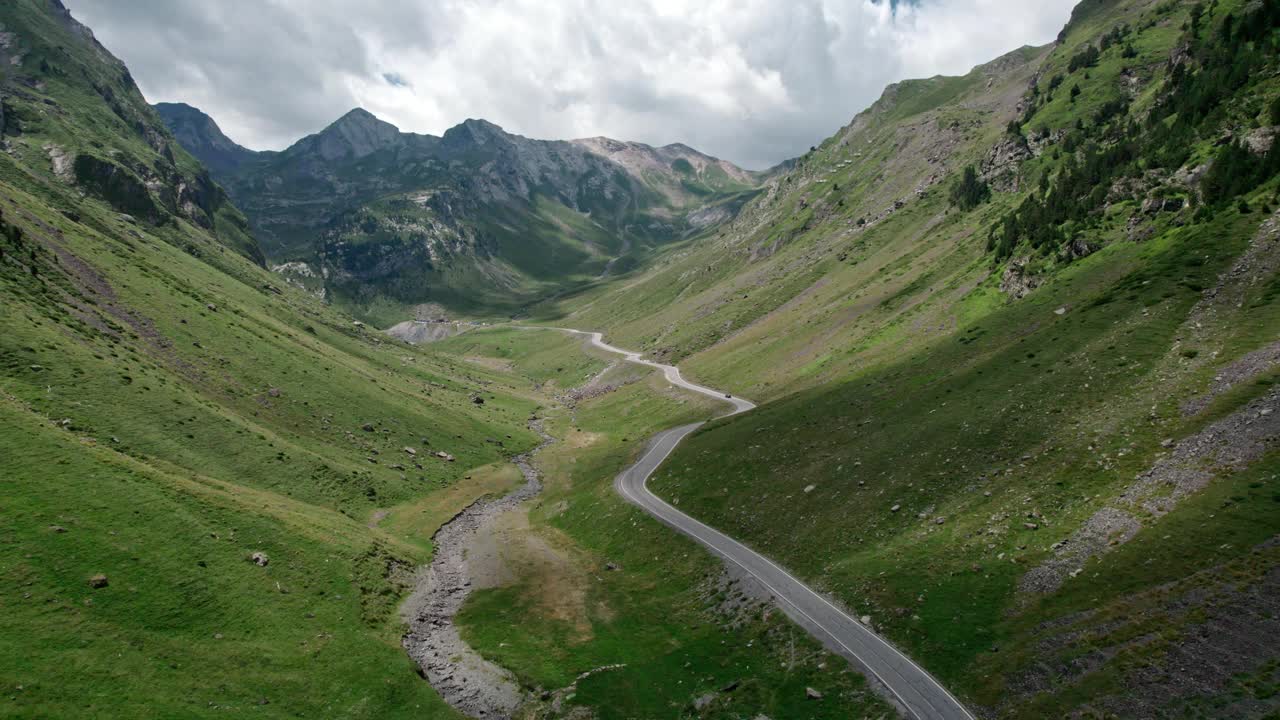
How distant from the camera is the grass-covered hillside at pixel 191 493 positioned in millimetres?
32969

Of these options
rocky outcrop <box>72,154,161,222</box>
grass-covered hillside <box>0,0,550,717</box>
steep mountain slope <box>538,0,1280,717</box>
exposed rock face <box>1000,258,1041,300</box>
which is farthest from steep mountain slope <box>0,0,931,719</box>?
rocky outcrop <box>72,154,161,222</box>

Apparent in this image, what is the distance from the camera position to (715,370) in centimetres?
13675

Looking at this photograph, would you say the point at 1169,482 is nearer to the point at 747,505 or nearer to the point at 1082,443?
the point at 1082,443

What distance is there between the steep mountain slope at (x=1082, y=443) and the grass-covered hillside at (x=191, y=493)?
112 feet

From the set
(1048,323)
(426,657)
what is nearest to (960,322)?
(1048,323)

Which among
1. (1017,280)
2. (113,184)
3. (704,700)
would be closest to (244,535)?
(704,700)

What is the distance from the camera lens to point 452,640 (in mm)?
45625

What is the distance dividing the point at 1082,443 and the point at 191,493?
2924 inches

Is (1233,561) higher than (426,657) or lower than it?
higher

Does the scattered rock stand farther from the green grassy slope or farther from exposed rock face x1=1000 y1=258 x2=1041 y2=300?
exposed rock face x1=1000 y1=258 x2=1041 y2=300

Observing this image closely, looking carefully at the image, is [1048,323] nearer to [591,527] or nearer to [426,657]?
[591,527]

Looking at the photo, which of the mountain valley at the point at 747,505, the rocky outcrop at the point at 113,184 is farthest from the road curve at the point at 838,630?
the rocky outcrop at the point at 113,184

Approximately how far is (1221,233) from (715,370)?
91.6m

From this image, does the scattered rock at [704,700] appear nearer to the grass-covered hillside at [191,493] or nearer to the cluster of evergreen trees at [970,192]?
the grass-covered hillside at [191,493]
